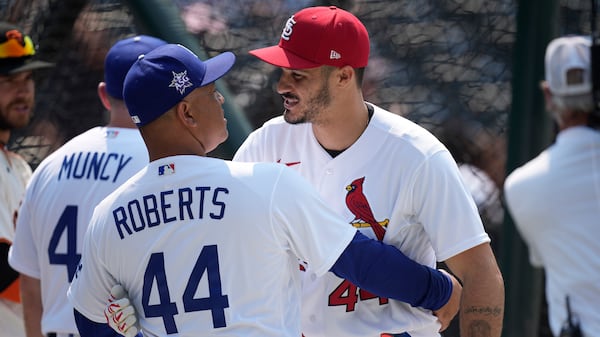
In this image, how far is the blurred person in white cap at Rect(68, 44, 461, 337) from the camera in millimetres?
2404

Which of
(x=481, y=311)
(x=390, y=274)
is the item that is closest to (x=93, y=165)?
(x=390, y=274)

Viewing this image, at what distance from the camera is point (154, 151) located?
254 cm

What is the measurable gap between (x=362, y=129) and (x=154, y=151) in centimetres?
69

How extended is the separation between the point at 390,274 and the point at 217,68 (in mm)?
693

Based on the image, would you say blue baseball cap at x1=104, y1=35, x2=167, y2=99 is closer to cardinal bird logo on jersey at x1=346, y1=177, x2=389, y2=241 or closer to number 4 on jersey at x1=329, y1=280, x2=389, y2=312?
cardinal bird logo on jersey at x1=346, y1=177, x2=389, y2=241

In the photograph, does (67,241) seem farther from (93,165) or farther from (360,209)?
(360,209)

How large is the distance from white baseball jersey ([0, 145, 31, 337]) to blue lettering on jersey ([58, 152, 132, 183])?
1.77 ft

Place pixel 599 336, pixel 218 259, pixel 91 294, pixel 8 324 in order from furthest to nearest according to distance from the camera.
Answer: pixel 8 324, pixel 91 294, pixel 218 259, pixel 599 336

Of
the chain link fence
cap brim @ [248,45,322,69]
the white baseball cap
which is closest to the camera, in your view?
the white baseball cap

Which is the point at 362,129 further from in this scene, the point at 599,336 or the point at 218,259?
the point at 599,336

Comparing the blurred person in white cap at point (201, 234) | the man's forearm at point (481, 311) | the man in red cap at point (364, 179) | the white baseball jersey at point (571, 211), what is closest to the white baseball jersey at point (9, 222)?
the man in red cap at point (364, 179)

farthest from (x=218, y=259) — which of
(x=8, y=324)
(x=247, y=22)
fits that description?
(x=247, y=22)

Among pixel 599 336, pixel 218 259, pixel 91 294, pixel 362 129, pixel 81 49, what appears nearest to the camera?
pixel 599 336

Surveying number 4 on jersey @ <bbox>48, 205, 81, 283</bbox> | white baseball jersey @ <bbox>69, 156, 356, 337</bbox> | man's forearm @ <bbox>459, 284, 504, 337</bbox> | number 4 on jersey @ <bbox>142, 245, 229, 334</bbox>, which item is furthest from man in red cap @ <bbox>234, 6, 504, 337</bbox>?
number 4 on jersey @ <bbox>48, 205, 81, 283</bbox>
